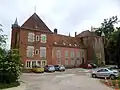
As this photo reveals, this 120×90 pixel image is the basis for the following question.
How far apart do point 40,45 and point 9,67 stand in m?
28.5

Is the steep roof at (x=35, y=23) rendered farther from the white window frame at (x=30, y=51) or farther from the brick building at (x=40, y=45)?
the white window frame at (x=30, y=51)

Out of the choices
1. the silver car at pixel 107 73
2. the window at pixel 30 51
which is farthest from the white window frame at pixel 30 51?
the silver car at pixel 107 73

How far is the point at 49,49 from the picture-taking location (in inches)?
2130

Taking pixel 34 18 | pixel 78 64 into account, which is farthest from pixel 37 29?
pixel 78 64

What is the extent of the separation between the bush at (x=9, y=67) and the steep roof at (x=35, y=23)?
25063 millimetres

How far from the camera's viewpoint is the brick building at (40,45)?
48.8m

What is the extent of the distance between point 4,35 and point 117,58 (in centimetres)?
3241

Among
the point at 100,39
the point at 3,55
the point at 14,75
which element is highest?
the point at 100,39

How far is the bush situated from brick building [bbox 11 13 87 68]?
740 inches

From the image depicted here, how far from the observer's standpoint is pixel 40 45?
52.1 metres

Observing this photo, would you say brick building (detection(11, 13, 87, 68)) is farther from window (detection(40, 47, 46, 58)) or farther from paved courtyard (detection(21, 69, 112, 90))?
paved courtyard (detection(21, 69, 112, 90))

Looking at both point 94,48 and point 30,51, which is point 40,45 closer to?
point 30,51

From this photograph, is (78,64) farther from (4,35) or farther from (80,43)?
(4,35)

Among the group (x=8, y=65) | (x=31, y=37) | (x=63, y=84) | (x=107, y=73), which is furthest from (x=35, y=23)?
(x=63, y=84)
